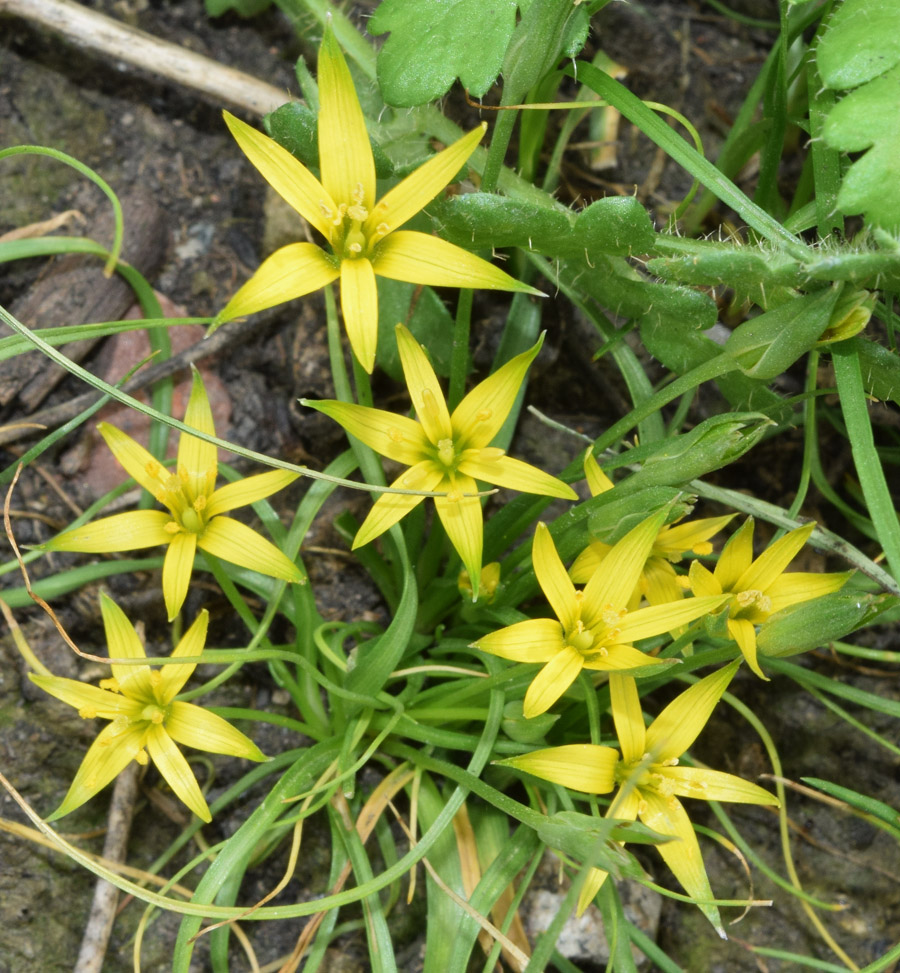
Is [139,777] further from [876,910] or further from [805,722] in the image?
[876,910]

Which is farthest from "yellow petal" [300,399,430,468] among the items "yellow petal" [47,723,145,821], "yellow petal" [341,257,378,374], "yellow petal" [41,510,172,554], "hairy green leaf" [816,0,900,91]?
"hairy green leaf" [816,0,900,91]

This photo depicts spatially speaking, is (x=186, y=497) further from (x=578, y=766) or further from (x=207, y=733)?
(x=578, y=766)

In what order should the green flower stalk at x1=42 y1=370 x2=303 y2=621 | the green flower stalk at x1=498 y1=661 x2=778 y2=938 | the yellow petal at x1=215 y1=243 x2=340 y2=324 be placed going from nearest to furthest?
the yellow petal at x1=215 y1=243 x2=340 y2=324, the green flower stalk at x1=498 y1=661 x2=778 y2=938, the green flower stalk at x1=42 y1=370 x2=303 y2=621

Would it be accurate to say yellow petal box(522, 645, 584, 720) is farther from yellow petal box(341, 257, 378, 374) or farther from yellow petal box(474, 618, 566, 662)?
yellow petal box(341, 257, 378, 374)

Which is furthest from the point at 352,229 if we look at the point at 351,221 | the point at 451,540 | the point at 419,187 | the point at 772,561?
the point at 772,561

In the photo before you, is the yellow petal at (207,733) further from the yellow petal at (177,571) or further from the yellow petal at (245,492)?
the yellow petal at (245,492)

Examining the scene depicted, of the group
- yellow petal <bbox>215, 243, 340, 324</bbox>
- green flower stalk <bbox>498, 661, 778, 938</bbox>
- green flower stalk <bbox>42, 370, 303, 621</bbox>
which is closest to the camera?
yellow petal <bbox>215, 243, 340, 324</bbox>

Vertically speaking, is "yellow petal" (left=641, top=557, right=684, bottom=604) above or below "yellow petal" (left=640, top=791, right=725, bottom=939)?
above

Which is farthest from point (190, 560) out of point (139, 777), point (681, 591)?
point (681, 591)
